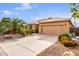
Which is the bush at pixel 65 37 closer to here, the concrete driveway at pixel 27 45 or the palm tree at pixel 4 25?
the concrete driveway at pixel 27 45

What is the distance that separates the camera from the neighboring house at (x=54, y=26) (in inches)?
144

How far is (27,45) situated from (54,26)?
0.82m

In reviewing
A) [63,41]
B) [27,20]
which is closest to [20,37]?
[27,20]

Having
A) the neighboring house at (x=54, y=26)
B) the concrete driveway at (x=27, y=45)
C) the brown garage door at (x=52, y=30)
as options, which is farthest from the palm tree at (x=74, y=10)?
the concrete driveway at (x=27, y=45)

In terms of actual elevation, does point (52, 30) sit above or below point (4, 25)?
below

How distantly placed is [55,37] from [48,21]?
43 centimetres

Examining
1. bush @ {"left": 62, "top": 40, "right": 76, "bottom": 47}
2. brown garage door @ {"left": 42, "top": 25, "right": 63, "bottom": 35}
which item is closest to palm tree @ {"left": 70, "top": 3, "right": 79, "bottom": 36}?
brown garage door @ {"left": 42, "top": 25, "right": 63, "bottom": 35}

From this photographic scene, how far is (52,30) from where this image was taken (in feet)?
12.8

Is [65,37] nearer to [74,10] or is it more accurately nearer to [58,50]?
[58,50]

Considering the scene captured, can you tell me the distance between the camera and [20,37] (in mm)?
3855

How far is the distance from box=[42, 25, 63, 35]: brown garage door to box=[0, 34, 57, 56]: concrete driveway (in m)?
0.11

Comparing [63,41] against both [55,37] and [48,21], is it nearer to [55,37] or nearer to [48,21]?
[55,37]

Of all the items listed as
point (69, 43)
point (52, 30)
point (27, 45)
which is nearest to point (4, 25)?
point (27, 45)

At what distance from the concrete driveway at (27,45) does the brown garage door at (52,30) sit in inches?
4.5
